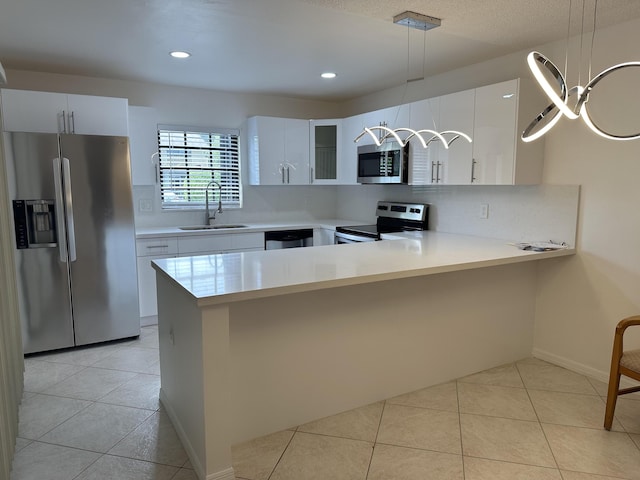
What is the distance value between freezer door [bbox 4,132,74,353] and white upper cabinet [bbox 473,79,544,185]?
3.22 meters

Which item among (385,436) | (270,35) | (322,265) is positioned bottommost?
(385,436)

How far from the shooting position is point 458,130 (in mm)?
3398

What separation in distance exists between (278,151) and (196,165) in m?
0.90

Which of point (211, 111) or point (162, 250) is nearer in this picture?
point (162, 250)

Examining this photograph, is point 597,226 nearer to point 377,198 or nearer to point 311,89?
point 377,198

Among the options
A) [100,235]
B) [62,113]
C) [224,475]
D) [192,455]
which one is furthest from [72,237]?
[224,475]

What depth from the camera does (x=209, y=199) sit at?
4848mm

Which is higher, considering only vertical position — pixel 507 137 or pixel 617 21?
pixel 617 21

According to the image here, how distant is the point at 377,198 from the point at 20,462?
149 inches

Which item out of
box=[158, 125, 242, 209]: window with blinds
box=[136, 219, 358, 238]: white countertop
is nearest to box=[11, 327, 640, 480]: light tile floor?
box=[136, 219, 358, 238]: white countertop

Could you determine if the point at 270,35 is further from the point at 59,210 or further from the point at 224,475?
the point at 224,475

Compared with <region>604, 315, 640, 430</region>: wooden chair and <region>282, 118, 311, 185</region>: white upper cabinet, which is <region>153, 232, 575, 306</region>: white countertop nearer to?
<region>604, 315, 640, 430</region>: wooden chair

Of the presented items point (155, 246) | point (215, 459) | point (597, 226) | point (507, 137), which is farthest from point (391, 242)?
point (155, 246)

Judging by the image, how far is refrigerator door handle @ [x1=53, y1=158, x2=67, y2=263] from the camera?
335 cm
